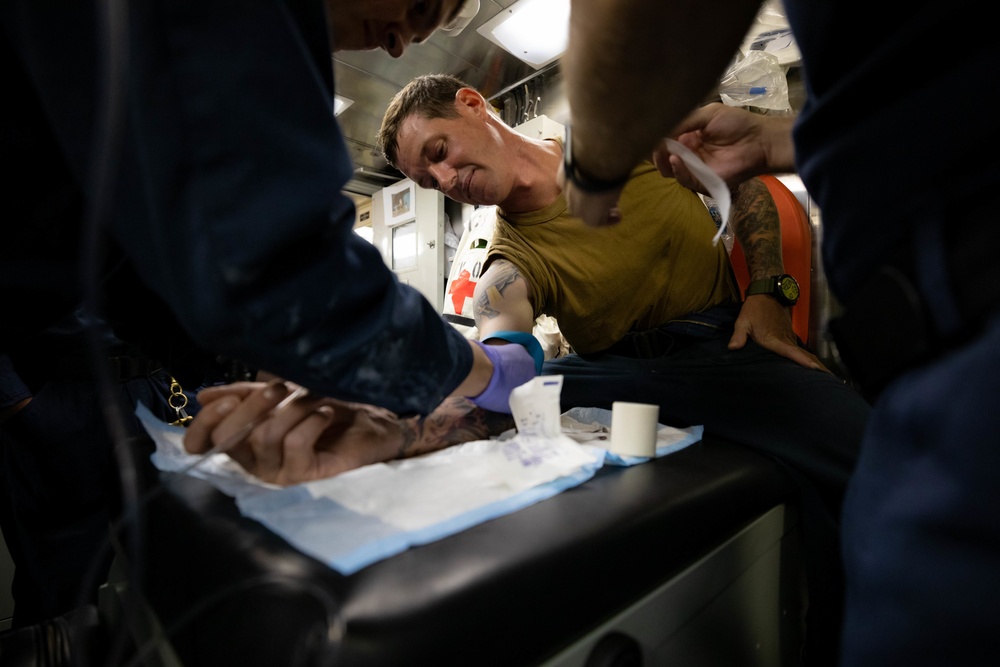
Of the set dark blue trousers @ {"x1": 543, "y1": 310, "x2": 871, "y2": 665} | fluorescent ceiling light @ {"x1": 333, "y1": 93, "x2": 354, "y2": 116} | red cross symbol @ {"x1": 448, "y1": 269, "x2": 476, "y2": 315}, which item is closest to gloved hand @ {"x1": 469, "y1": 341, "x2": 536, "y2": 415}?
dark blue trousers @ {"x1": 543, "y1": 310, "x2": 871, "y2": 665}

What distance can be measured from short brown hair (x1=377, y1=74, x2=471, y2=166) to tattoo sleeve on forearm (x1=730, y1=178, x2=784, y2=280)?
87cm

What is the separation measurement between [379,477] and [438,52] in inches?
105

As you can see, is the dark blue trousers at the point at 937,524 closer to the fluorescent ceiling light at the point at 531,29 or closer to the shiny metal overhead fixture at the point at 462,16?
the shiny metal overhead fixture at the point at 462,16

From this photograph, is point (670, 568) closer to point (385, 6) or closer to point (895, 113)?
point (895, 113)

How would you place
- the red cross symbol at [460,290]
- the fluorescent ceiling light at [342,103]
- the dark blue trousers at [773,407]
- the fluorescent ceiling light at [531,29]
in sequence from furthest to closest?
the fluorescent ceiling light at [342,103] < the fluorescent ceiling light at [531,29] < the red cross symbol at [460,290] < the dark blue trousers at [773,407]

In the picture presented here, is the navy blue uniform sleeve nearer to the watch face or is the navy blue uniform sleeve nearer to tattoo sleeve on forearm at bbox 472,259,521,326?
tattoo sleeve on forearm at bbox 472,259,521,326

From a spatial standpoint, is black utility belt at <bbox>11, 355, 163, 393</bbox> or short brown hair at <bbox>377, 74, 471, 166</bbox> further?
short brown hair at <bbox>377, 74, 471, 166</bbox>

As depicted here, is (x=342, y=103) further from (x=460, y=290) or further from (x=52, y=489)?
(x=52, y=489)

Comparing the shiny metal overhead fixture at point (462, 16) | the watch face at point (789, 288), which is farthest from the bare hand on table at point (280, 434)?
the watch face at point (789, 288)

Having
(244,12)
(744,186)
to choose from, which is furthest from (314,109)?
(744,186)

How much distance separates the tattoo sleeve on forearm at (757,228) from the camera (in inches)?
45.8

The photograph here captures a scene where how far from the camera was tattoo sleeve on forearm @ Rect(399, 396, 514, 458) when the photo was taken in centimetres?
66

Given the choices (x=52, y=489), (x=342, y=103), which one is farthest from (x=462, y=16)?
(x=342, y=103)

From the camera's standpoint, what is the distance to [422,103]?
1.37 metres
